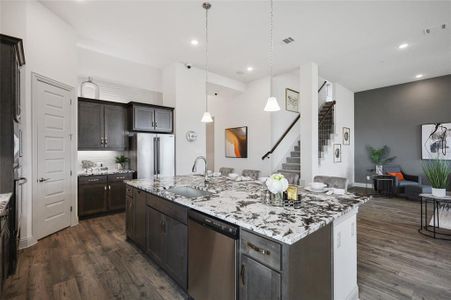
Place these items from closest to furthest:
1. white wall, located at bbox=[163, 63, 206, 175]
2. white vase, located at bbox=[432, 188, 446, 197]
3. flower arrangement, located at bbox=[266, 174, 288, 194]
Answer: flower arrangement, located at bbox=[266, 174, 288, 194], white vase, located at bbox=[432, 188, 446, 197], white wall, located at bbox=[163, 63, 206, 175]

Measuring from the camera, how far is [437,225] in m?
3.62

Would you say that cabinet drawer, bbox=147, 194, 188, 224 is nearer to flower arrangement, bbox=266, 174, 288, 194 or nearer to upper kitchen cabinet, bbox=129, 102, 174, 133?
flower arrangement, bbox=266, 174, 288, 194

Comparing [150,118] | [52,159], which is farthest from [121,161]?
[52,159]

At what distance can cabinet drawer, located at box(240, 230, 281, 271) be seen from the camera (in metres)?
1.16

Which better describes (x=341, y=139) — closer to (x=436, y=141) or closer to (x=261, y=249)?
(x=436, y=141)

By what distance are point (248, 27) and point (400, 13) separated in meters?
2.32

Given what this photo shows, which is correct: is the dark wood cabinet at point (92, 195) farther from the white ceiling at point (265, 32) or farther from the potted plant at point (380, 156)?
the potted plant at point (380, 156)

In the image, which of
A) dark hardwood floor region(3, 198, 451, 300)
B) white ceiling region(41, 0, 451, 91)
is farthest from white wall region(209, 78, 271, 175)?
dark hardwood floor region(3, 198, 451, 300)

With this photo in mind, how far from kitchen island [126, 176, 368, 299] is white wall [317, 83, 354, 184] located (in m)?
4.50

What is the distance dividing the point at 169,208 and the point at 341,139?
6732 millimetres

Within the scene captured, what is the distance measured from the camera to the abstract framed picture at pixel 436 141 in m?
5.96

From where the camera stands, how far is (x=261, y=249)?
4.06 feet

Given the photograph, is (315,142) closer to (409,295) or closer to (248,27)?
(248,27)

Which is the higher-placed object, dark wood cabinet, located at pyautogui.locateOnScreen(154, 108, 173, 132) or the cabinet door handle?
dark wood cabinet, located at pyautogui.locateOnScreen(154, 108, 173, 132)
